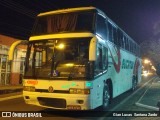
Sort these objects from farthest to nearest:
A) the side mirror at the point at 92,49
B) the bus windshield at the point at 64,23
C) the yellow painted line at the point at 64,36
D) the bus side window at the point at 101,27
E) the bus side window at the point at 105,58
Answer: the bus side window at the point at 105,58 → the bus side window at the point at 101,27 → the bus windshield at the point at 64,23 → the yellow painted line at the point at 64,36 → the side mirror at the point at 92,49

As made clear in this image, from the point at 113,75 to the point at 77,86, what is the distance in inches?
150

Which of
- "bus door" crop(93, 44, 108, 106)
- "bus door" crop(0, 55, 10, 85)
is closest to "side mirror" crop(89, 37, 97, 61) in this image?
"bus door" crop(93, 44, 108, 106)

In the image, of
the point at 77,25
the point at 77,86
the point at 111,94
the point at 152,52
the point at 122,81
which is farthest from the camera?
the point at 152,52

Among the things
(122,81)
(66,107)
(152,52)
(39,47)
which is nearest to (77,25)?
(39,47)

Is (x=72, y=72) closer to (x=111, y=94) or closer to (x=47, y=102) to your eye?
(x=47, y=102)

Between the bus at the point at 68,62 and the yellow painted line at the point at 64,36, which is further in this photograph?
the yellow painted line at the point at 64,36

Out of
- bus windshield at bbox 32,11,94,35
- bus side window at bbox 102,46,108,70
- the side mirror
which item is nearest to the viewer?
the side mirror

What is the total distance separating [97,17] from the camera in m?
10.1

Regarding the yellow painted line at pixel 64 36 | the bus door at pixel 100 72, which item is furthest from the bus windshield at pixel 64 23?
the bus door at pixel 100 72

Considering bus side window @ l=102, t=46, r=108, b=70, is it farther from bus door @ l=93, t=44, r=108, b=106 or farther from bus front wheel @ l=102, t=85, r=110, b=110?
bus front wheel @ l=102, t=85, r=110, b=110

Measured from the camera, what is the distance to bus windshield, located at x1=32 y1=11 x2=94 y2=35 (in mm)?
9909

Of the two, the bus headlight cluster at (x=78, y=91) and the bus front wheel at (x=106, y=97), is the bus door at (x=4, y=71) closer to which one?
the bus front wheel at (x=106, y=97)

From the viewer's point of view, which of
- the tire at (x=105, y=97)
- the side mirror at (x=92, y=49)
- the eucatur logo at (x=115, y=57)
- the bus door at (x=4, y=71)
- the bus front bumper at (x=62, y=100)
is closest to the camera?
the side mirror at (x=92, y=49)

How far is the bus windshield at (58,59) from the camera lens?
9211 mm
